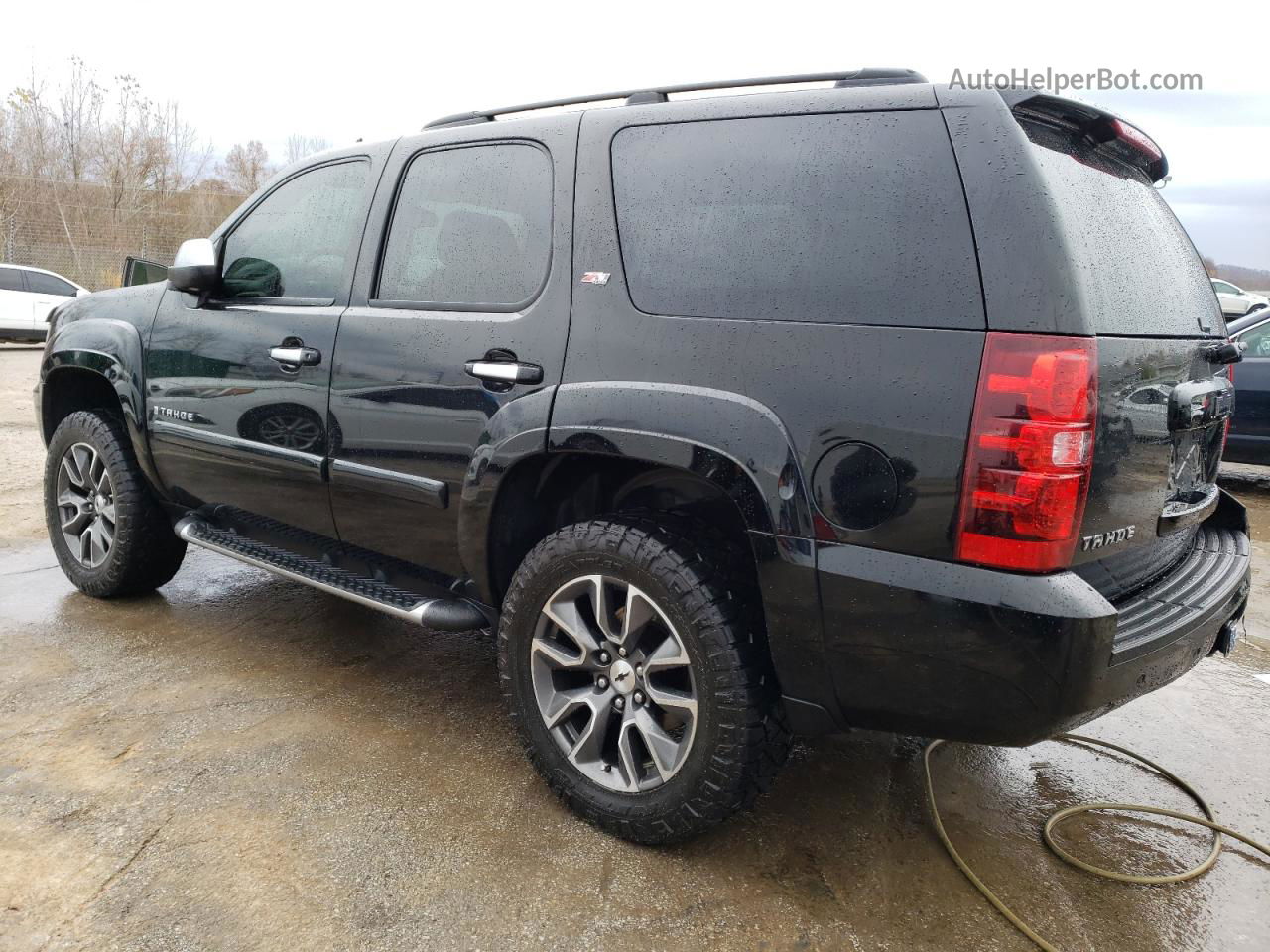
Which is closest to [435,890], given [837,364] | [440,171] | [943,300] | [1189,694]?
[837,364]

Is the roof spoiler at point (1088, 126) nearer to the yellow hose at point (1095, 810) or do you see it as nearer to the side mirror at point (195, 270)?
the yellow hose at point (1095, 810)

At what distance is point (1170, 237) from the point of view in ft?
8.88

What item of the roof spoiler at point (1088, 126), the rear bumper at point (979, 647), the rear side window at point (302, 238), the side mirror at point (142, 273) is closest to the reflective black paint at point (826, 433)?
the rear bumper at point (979, 647)

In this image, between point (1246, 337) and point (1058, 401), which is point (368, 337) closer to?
point (1058, 401)

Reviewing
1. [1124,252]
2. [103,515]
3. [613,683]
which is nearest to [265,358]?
[103,515]

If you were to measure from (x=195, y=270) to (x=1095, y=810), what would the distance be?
3376 millimetres

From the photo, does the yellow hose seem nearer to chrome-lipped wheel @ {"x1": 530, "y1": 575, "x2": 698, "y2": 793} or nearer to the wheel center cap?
chrome-lipped wheel @ {"x1": 530, "y1": 575, "x2": 698, "y2": 793}

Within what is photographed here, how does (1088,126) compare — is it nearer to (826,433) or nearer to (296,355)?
(826,433)

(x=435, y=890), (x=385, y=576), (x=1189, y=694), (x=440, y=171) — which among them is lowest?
(x=1189, y=694)

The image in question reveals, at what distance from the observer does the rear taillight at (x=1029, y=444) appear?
1964 millimetres

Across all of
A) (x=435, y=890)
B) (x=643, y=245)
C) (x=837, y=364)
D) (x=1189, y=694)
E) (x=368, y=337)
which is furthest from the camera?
(x=1189, y=694)

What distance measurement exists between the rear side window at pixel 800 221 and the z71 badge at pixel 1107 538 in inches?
19.9

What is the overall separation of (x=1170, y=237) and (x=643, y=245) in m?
1.43

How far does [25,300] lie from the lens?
16859mm
